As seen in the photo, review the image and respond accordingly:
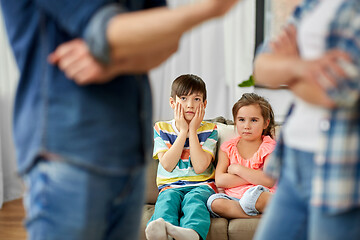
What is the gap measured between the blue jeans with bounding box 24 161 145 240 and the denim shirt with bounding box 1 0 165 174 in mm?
21

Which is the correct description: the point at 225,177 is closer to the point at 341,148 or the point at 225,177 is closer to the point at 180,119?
the point at 180,119

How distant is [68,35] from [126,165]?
0.26 m

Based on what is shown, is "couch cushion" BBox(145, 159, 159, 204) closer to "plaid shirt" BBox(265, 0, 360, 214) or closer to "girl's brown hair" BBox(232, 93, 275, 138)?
"girl's brown hair" BBox(232, 93, 275, 138)

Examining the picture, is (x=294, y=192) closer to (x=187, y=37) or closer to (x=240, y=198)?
(x=240, y=198)

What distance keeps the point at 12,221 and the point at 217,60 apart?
215 cm

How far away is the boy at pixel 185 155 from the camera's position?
2354 mm

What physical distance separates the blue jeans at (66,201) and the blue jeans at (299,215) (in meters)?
0.36

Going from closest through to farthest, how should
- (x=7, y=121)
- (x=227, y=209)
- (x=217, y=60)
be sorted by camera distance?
1. (x=227, y=209)
2. (x=7, y=121)
3. (x=217, y=60)

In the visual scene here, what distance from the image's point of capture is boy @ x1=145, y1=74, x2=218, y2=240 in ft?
7.72

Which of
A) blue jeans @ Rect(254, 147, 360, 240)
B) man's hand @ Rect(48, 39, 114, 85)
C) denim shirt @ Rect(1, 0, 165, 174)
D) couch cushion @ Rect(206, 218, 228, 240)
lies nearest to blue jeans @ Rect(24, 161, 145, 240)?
denim shirt @ Rect(1, 0, 165, 174)

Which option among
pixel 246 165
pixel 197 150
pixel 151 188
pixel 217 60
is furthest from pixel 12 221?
pixel 217 60

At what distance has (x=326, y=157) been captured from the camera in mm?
832

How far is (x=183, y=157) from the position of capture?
103 inches

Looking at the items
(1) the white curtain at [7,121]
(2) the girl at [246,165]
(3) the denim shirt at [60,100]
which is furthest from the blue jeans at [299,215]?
(1) the white curtain at [7,121]
